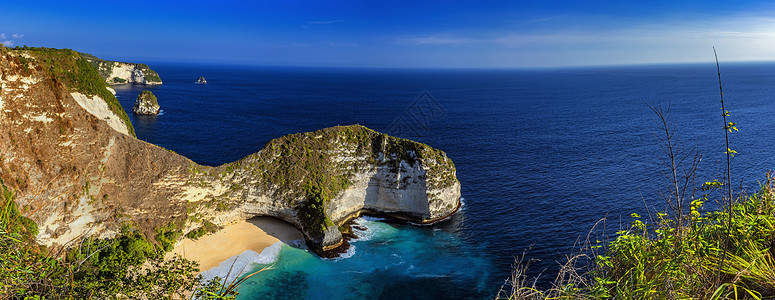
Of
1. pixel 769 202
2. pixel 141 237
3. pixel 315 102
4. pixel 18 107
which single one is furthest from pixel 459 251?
pixel 315 102

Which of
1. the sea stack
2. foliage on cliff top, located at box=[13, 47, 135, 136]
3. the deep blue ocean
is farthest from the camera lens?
the sea stack

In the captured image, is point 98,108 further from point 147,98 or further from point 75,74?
point 147,98

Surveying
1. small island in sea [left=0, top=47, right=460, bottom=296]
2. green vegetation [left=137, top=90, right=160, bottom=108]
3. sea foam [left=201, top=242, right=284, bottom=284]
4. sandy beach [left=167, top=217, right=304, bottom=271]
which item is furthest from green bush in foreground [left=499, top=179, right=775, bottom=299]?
green vegetation [left=137, top=90, right=160, bottom=108]

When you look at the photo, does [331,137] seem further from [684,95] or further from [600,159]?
[684,95]

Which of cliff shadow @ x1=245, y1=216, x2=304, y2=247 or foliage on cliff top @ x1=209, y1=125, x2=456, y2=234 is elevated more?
foliage on cliff top @ x1=209, y1=125, x2=456, y2=234

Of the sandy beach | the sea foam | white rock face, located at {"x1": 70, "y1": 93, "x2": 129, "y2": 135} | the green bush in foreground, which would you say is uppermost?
white rock face, located at {"x1": 70, "y1": 93, "x2": 129, "y2": 135}

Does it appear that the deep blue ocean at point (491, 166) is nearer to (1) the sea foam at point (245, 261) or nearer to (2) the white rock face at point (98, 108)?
(1) the sea foam at point (245, 261)

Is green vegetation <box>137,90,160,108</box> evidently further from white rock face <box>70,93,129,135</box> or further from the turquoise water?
the turquoise water
